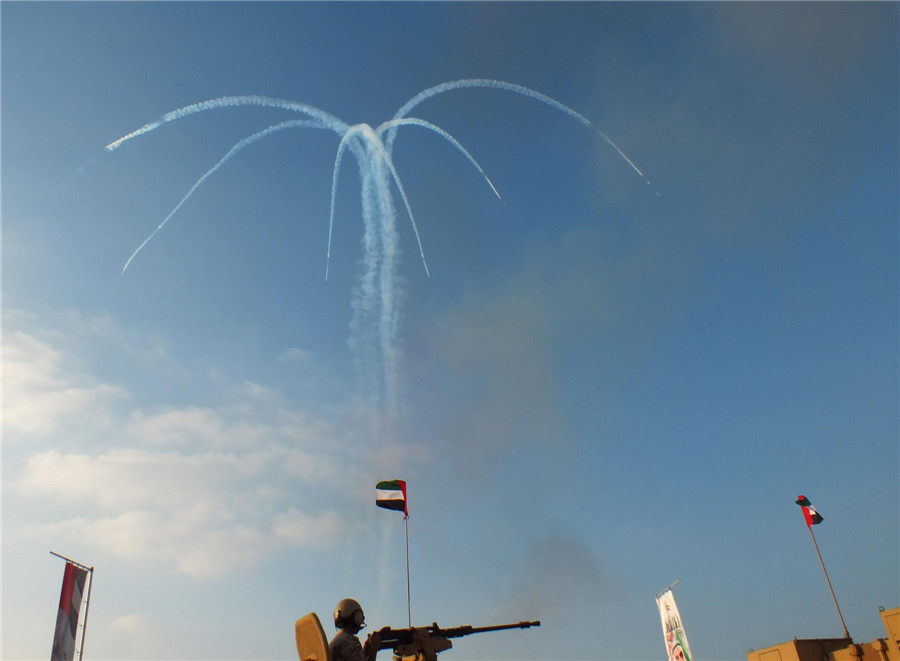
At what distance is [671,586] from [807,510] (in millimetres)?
13537

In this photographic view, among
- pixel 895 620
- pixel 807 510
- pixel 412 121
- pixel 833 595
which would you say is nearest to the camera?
pixel 895 620

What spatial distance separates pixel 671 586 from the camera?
76.1 feet

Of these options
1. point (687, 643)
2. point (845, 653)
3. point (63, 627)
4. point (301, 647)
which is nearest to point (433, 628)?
point (301, 647)

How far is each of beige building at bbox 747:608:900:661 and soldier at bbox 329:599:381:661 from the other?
21543 millimetres

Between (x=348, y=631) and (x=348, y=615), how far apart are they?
22 cm

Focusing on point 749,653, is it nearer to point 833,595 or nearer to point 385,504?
point 833,595

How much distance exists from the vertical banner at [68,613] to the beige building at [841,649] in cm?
2760

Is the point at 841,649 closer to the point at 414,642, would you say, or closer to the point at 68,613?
the point at 414,642

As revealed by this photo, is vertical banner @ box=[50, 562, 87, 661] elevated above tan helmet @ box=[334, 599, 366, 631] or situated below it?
above

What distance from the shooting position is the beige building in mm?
21156

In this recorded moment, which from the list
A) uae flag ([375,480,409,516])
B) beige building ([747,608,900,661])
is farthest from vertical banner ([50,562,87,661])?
beige building ([747,608,900,661])

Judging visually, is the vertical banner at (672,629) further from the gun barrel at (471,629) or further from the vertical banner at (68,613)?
the vertical banner at (68,613)

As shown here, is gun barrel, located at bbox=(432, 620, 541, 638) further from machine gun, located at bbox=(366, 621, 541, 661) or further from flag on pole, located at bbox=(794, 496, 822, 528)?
flag on pole, located at bbox=(794, 496, 822, 528)

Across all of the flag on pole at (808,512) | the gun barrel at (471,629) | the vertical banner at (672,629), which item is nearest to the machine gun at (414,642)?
the gun barrel at (471,629)
